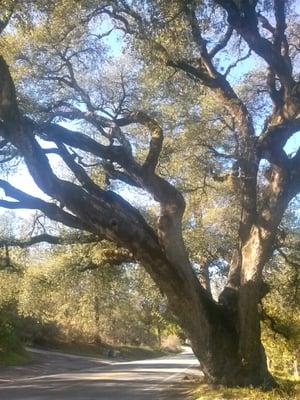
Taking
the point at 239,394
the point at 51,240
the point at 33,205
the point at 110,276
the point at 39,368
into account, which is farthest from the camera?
the point at 39,368

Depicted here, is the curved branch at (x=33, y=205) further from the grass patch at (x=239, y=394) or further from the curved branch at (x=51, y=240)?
the grass patch at (x=239, y=394)

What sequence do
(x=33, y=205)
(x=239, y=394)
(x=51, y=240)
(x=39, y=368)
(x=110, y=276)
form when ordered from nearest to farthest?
1. (x=239, y=394)
2. (x=33, y=205)
3. (x=51, y=240)
4. (x=110, y=276)
5. (x=39, y=368)

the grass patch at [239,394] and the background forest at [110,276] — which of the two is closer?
the grass patch at [239,394]

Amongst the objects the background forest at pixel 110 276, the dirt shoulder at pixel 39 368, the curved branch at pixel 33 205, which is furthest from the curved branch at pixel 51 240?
the dirt shoulder at pixel 39 368

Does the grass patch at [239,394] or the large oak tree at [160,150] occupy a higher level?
the large oak tree at [160,150]

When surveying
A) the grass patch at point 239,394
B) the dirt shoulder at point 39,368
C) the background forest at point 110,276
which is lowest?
the grass patch at point 239,394

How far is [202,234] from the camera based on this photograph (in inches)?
747

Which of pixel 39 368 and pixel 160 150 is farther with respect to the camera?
pixel 39 368

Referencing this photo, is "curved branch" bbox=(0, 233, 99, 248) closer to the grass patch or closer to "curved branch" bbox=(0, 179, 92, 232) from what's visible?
"curved branch" bbox=(0, 179, 92, 232)

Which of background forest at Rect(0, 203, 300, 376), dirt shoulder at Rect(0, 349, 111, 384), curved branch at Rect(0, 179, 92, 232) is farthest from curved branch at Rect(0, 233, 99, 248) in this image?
dirt shoulder at Rect(0, 349, 111, 384)

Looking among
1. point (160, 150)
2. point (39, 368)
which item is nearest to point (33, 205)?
point (160, 150)

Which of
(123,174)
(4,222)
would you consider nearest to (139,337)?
(4,222)

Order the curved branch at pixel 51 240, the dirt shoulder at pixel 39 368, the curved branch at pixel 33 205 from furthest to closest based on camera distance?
the dirt shoulder at pixel 39 368 < the curved branch at pixel 51 240 < the curved branch at pixel 33 205

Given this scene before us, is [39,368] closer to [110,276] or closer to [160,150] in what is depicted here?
[110,276]
